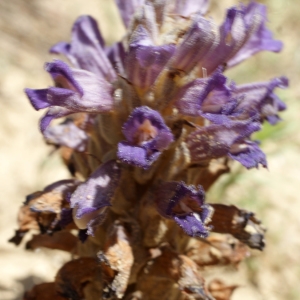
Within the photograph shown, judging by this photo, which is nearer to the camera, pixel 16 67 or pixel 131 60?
pixel 131 60

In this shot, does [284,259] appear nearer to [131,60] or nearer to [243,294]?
[243,294]

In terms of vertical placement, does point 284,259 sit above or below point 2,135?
below

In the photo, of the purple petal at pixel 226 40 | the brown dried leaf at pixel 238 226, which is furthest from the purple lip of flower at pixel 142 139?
the brown dried leaf at pixel 238 226

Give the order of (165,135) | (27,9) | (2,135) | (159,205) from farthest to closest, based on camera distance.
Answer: (27,9) → (2,135) → (159,205) → (165,135)

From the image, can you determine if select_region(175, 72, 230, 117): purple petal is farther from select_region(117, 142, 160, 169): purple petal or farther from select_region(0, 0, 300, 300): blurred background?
select_region(0, 0, 300, 300): blurred background

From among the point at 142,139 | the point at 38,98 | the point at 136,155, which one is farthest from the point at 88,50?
the point at 136,155

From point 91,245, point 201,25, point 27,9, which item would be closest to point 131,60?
point 201,25

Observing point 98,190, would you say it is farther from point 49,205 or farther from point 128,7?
point 128,7
